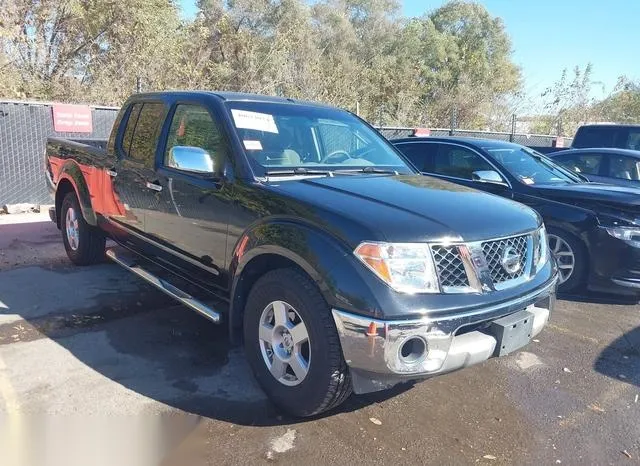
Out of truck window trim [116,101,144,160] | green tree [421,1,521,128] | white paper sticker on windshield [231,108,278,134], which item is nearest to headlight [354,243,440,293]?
white paper sticker on windshield [231,108,278,134]

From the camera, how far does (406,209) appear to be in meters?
3.15

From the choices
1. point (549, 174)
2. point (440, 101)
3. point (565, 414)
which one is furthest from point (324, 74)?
point (565, 414)

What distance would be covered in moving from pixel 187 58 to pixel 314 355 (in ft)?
57.7

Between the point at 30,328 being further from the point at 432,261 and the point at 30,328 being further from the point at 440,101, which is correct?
the point at 440,101

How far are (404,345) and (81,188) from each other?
4.39m

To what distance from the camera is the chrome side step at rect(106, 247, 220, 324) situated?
3668 millimetres

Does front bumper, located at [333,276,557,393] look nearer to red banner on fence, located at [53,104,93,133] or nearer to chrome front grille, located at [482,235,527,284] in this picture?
chrome front grille, located at [482,235,527,284]

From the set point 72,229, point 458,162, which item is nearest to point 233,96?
point 72,229

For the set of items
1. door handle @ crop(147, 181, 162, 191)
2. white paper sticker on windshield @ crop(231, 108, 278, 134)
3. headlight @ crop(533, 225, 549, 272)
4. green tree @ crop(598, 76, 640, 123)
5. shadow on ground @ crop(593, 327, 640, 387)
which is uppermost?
green tree @ crop(598, 76, 640, 123)

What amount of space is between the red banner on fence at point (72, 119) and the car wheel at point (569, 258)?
8226 millimetres

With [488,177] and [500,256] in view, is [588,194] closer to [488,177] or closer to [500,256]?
[488,177]

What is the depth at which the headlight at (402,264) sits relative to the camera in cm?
279

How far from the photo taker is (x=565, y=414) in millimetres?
3512

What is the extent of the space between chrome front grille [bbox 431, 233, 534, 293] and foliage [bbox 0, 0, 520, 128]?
13.7m
